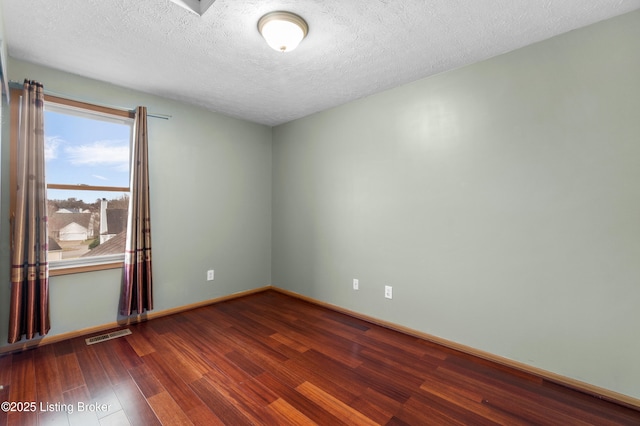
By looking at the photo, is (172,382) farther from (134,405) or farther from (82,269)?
(82,269)

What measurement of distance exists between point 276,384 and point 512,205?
2128 mm

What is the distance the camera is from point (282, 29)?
1.75 meters

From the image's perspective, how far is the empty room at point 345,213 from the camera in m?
1.71

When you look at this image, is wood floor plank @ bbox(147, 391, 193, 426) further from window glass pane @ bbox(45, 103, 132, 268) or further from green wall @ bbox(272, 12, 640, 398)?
green wall @ bbox(272, 12, 640, 398)

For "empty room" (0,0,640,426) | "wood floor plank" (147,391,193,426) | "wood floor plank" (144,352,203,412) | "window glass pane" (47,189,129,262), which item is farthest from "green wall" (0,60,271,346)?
"wood floor plank" (147,391,193,426)

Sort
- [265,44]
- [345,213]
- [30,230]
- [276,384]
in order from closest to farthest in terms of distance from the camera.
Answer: [276,384] < [265,44] < [30,230] < [345,213]

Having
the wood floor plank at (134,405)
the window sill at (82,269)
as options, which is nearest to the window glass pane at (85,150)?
the window sill at (82,269)

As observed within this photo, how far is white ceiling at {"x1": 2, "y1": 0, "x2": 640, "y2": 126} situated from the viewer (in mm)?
1668

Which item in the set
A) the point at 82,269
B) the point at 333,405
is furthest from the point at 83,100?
the point at 333,405

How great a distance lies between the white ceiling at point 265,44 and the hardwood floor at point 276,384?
2.34m

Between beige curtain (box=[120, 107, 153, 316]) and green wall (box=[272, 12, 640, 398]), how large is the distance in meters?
2.00

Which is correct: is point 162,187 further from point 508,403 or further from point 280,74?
point 508,403

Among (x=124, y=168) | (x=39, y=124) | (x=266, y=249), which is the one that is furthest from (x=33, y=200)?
(x=266, y=249)

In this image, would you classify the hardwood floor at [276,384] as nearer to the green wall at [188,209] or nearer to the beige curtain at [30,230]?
the beige curtain at [30,230]
